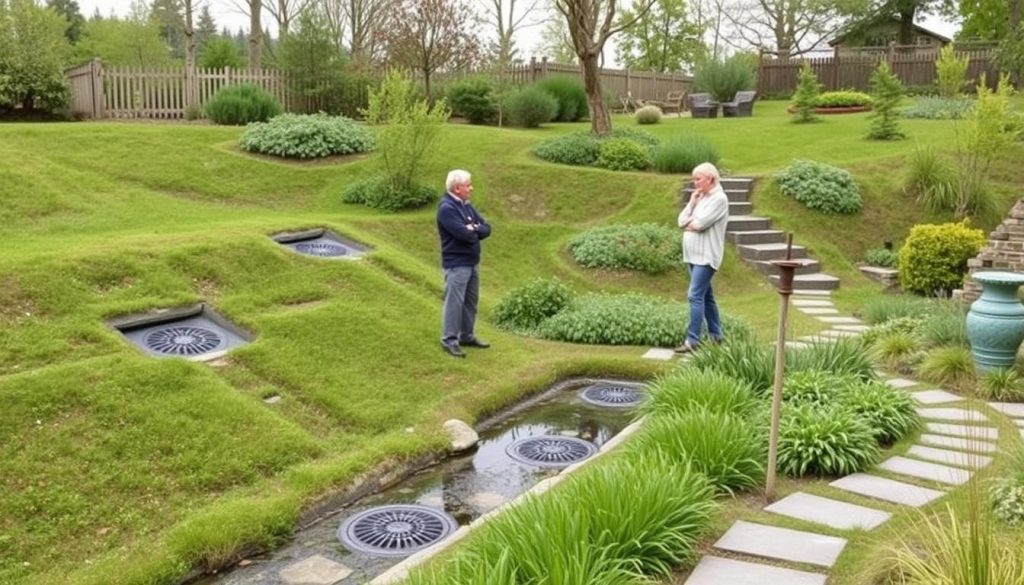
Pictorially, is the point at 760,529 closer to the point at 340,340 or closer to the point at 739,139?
the point at 340,340

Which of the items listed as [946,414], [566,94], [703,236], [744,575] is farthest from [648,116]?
[744,575]

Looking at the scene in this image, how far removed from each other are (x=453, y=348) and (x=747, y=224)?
662 cm

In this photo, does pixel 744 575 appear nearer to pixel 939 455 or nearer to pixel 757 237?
pixel 939 455

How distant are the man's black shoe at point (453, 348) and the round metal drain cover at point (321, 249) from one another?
8.32ft

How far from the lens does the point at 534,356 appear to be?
8031 mm

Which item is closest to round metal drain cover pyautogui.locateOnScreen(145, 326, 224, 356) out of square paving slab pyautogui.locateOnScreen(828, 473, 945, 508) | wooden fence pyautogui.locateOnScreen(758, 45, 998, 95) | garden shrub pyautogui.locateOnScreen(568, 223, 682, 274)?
square paving slab pyautogui.locateOnScreen(828, 473, 945, 508)

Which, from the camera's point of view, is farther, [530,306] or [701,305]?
[530,306]

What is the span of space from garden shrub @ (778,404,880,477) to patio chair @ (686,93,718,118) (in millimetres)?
20044

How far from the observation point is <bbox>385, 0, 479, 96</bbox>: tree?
20.6 metres

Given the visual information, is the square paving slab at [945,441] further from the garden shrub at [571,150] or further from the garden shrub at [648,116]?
the garden shrub at [648,116]

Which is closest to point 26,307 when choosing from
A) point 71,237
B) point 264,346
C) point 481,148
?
point 264,346

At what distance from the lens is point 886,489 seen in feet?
14.5

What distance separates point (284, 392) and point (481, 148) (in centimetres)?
957

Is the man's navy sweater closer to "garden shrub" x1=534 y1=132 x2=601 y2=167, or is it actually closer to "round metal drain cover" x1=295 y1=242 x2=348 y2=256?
"round metal drain cover" x1=295 y1=242 x2=348 y2=256
